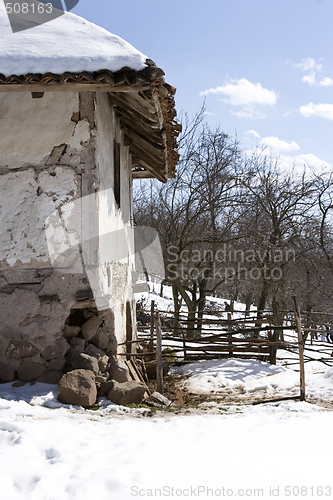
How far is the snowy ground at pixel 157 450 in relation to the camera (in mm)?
2279

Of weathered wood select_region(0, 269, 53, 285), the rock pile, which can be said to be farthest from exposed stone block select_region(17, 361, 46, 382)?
weathered wood select_region(0, 269, 53, 285)

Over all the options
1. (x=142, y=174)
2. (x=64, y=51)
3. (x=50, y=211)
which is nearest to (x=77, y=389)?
(x=50, y=211)

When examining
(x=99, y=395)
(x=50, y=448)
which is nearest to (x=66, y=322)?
(x=99, y=395)

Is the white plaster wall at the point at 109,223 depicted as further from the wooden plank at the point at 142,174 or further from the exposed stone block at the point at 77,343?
the wooden plank at the point at 142,174

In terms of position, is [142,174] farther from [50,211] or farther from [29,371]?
[29,371]

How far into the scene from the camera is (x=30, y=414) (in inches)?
134

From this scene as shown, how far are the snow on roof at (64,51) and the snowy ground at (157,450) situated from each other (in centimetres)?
319

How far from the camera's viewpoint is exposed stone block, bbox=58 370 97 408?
12.4ft

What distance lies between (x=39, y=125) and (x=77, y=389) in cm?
290

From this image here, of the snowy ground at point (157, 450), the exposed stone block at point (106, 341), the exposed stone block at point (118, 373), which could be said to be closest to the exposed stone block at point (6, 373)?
the snowy ground at point (157, 450)

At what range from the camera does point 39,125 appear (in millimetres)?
4273

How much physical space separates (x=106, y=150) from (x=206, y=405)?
11.6 ft

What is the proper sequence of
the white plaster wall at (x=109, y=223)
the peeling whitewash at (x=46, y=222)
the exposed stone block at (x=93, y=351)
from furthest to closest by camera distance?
the white plaster wall at (x=109, y=223) < the exposed stone block at (x=93, y=351) < the peeling whitewash at (x=46, y=222)

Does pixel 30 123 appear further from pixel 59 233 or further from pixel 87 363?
pixel 87 363
